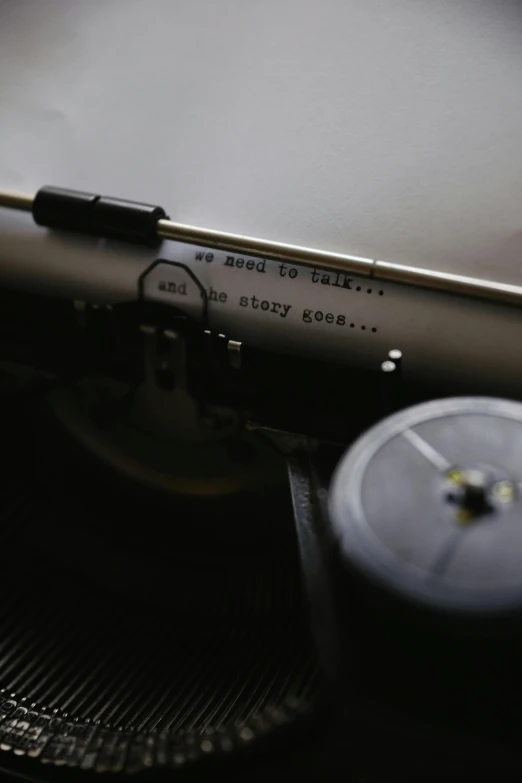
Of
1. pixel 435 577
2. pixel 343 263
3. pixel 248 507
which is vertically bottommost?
pixel 248 507

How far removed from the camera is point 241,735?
4.00ft

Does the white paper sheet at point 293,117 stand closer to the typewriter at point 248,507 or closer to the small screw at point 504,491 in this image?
the typewriter at point 248,507

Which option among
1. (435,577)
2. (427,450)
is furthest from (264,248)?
(435,577)

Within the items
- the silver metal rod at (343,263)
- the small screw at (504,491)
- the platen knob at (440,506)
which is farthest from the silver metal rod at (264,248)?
the small screw at (504,491)

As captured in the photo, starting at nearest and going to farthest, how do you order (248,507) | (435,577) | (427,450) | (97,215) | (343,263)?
(435,577)
(427,450)
(343,263)
(97,215)
(248,507)

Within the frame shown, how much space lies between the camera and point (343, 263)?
1.46 metres

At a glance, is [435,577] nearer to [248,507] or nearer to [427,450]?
[427,450]

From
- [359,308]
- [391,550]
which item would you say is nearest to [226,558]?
[359,308]

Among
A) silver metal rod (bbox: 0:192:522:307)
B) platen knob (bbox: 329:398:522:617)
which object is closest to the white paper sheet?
silver metal rod (bbox: 0:192:522:307)

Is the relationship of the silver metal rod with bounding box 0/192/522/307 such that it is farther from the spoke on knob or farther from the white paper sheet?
the spoke on knob

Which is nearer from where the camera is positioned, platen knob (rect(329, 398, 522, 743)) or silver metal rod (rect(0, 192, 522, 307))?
platen knob (rect(329, 398, 522, 743))

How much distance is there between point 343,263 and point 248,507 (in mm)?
507

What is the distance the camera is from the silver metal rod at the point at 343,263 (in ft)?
4.57

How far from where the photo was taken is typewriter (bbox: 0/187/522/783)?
1094 mm
